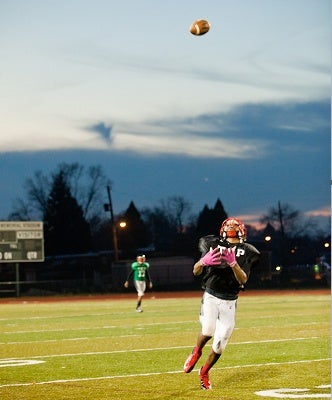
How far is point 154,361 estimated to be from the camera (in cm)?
1414

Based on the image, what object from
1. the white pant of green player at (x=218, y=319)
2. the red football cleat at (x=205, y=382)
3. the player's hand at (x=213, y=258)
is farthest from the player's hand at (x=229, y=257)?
the red football cleat at (x=205, y=382)

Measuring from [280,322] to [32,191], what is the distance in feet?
247

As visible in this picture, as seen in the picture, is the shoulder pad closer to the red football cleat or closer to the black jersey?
the black jersey

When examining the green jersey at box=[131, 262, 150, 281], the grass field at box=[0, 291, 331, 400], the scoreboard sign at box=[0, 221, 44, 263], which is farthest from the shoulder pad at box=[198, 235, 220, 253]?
the scoreboard sign at box=[0, 221, 44, 263]

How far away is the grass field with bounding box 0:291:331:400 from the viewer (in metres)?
10.7

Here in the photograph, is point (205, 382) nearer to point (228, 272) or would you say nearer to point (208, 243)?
point (228, 272)

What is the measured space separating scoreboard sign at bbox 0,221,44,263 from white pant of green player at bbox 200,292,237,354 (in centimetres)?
3479

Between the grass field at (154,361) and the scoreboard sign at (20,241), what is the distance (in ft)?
68.6

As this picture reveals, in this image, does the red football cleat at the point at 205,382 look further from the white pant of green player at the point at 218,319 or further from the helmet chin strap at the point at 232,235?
the helmet chin strap at the point at 232,235

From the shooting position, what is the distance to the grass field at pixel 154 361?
10742 millimetres

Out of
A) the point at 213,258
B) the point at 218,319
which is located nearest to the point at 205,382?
the point at 218,319

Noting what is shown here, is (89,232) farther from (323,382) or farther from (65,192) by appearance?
(323,382)

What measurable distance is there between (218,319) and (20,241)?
3533 cm

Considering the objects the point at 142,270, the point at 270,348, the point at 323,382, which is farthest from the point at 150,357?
the point at 142,270
